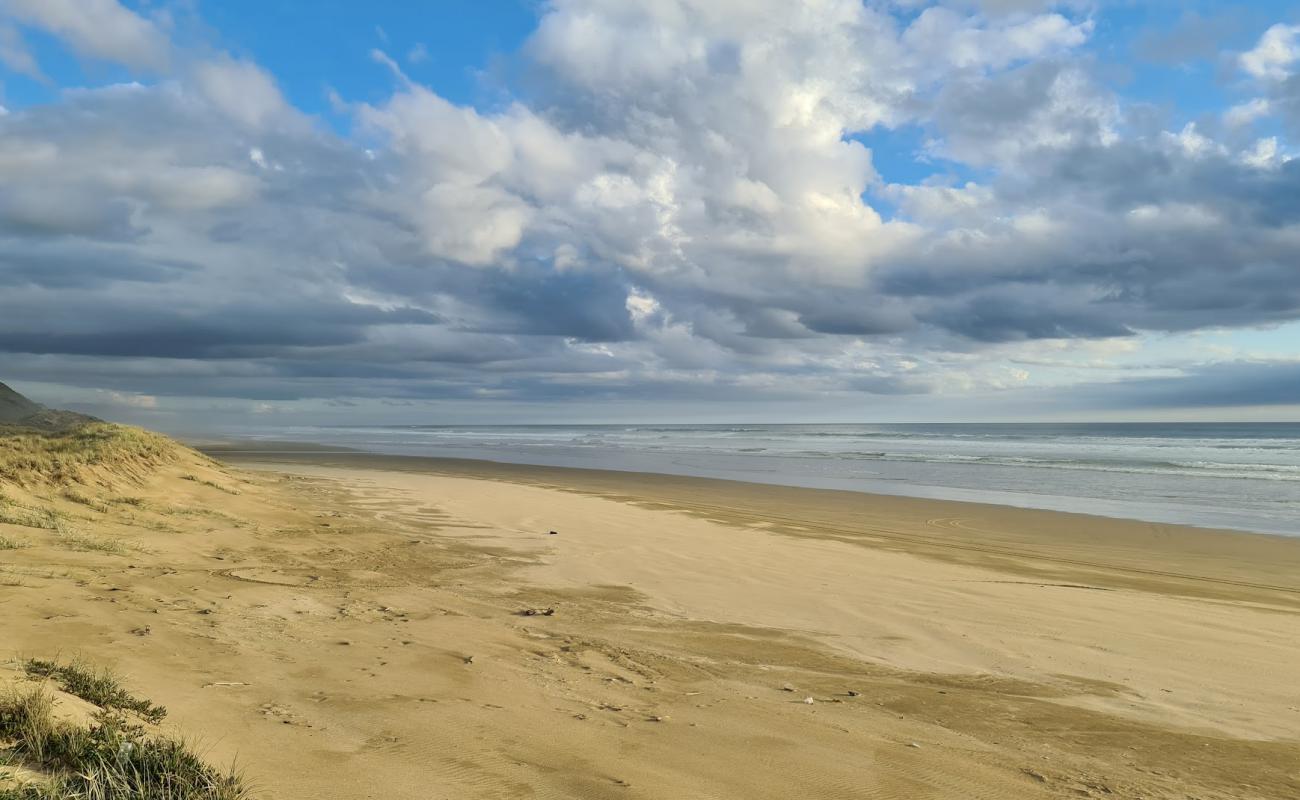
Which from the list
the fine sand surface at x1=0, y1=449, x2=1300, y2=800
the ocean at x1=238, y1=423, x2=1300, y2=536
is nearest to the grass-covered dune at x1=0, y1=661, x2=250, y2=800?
the fine sand surface at x1=0, y1=449, x2=1300, y2=800

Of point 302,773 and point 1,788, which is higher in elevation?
point 1,788

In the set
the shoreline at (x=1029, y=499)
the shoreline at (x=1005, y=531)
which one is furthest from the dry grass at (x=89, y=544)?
the shoreline at (x=1029, y=499)

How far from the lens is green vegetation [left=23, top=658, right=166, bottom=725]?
14.1 ft

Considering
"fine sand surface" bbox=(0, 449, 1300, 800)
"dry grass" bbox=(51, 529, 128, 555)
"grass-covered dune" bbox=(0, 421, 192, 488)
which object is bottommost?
"fine sand surface" bbox=(0, 449, 1300, 800)

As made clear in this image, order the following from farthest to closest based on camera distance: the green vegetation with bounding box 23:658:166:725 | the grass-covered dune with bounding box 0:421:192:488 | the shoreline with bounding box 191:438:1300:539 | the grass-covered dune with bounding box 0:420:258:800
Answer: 1. the shoreline with bounding box 191:438:1300:539
2. the grass-covered dune with bounding box 0:421:192:488
3. the green vegetation with bounding box 23:658:166:725
4. the grass-covered dune with bounding box 0:420:258:800

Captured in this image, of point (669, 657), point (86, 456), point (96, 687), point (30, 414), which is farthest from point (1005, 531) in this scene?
point (30, 414)

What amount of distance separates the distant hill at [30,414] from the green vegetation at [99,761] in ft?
93.5

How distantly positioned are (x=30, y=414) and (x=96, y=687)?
124 feet

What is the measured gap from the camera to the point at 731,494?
83.8 ft

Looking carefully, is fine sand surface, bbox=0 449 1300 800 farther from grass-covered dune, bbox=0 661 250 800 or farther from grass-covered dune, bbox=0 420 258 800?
grass-covered dune, bbox=0 661 250 800

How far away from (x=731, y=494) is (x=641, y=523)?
8926 mm

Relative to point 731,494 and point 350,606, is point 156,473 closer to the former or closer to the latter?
point 350,606

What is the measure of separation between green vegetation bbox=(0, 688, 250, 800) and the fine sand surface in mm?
415

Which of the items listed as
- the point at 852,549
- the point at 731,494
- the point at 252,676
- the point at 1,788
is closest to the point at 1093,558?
the point at 852,549
